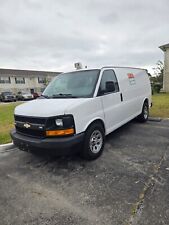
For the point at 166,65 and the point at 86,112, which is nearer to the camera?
the point at 86,112

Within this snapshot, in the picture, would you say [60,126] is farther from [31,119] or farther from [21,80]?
[21,80]

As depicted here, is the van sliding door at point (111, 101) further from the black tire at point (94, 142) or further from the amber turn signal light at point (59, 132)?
the amber turn signal light at point (59, 132)

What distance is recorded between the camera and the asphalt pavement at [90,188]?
225cm

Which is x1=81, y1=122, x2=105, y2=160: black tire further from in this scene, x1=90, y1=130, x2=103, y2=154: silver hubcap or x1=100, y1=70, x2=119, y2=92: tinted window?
x1=100, y1=70, x2=119, y2=92: tinted window

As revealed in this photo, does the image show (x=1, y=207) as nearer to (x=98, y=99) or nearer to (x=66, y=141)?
(x=66, y=141)

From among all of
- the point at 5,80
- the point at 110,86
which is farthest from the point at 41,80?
the point at 110,86

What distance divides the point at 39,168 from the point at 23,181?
486 millimetres

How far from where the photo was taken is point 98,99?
3848 millimetres

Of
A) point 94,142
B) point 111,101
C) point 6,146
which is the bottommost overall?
point 6,146

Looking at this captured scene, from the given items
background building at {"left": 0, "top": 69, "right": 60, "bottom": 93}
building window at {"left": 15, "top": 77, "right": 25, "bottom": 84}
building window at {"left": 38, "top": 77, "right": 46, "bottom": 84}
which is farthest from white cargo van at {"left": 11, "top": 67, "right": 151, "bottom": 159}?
building window at {"left": 38, "top": 77, "right": 46, "bottom": 84}

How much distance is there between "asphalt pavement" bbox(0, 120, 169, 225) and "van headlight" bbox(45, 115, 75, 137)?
853mm

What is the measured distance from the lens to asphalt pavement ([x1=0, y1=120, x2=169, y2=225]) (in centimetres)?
225

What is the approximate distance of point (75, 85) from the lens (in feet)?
13.6

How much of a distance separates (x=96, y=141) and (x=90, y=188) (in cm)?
124
